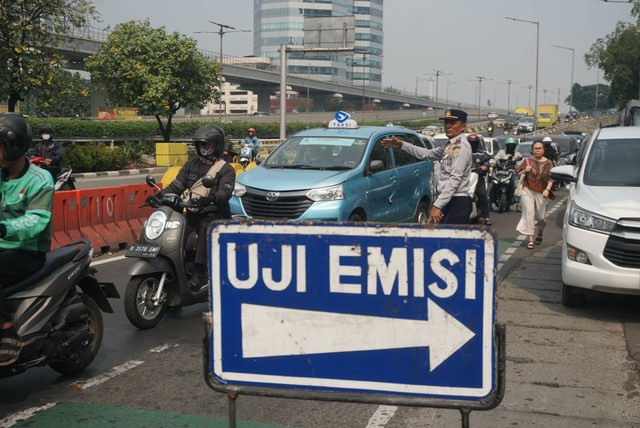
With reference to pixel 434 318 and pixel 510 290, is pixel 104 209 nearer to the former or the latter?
pixel 510 290

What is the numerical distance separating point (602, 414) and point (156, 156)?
1290 inches

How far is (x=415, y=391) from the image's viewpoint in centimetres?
307

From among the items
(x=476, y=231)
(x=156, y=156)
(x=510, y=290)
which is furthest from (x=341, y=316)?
(x=156, y=156)

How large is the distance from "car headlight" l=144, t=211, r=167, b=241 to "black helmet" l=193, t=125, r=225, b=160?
2.53 ft

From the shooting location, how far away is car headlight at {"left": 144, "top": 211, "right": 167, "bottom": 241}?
7375mm

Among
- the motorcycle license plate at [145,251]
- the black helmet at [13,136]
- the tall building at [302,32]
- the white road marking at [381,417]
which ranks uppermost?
the tall building at [302,32]

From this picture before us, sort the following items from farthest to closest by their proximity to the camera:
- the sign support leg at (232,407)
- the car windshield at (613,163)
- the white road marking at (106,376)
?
the car windshield at (613,163) → the white road marking at (106,376) → the sign support leg at (232,407)

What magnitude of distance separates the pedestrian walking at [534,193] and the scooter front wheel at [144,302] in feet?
22.0

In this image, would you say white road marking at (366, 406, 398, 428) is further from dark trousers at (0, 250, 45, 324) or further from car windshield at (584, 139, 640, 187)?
car windshield at (584, 139, 640, 187)

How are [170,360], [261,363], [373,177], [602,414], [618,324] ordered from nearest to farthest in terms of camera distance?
[261,363], [602,414], [170,360], [618,324], [373,177]

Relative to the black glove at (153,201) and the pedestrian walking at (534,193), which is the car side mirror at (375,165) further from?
the black glove at (153,201)

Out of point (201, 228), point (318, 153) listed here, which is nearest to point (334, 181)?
point (318, 153)

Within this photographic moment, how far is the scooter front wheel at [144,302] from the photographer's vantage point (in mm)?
7105

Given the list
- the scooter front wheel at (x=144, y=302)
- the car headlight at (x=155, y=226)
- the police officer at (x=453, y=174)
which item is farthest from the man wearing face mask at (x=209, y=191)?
the police officer at (x=453, y=174)
